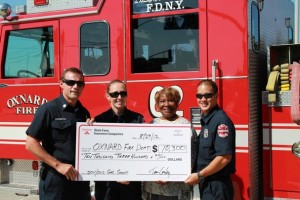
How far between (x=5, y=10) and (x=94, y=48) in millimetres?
1360

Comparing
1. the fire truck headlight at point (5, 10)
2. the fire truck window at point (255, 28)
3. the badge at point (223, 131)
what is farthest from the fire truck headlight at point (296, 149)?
the fire truck headlight at point (5, 10)

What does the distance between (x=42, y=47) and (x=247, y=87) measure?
2.43 m

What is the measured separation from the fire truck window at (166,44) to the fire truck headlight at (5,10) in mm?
1731

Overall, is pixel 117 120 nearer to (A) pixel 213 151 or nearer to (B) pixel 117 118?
(B) pixel 117 118

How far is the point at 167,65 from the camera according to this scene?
4117 mm

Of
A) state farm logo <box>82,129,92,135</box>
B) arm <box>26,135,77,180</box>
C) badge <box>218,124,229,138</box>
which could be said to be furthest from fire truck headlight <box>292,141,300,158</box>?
arm <box>26,135,77,180</box>

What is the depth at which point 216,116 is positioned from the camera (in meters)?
2.91

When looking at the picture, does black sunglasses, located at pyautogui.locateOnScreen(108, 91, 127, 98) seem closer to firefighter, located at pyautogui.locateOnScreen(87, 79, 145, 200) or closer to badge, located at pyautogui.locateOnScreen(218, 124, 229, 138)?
firefighter, located at pyautogui.locateOnScreen(87, 79, 145, 200)

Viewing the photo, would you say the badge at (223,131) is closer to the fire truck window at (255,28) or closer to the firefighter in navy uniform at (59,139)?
the firefighter in navy uniform at (59,139)

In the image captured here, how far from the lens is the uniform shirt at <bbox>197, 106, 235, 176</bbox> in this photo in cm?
283

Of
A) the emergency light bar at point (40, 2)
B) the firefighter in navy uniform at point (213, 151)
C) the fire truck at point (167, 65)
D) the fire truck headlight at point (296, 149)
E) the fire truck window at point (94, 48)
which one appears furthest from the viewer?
the emergency light bar at point (40, 2)

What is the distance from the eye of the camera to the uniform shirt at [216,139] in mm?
2832

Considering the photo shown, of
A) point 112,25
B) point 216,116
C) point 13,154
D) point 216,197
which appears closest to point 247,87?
point 216,116

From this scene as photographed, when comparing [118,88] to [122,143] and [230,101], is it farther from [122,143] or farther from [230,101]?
[230,101]
